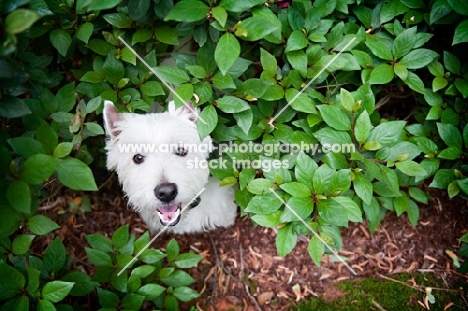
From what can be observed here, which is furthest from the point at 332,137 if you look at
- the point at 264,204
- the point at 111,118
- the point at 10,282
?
the point at 10,282

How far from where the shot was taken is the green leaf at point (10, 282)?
231cm

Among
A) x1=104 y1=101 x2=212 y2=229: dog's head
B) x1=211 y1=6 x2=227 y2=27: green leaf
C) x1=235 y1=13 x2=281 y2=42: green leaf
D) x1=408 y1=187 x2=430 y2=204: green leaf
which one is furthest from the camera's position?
x1=408 y1=187 x2=430 y2=204: green leaf

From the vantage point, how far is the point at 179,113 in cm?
279

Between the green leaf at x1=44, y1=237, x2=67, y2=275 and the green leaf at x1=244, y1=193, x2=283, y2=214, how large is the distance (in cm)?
132

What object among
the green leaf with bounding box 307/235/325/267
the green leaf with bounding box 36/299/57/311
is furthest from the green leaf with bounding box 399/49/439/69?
the green leaf with bounding box 36/299/57/311

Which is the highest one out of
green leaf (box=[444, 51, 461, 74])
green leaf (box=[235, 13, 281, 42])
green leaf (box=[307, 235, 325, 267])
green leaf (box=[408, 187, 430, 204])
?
green leaf (box=[235, 13, 281, 42])

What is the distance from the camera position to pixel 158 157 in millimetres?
2701

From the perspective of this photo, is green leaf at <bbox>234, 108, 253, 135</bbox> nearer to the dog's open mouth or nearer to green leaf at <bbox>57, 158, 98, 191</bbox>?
the dog's open mouth

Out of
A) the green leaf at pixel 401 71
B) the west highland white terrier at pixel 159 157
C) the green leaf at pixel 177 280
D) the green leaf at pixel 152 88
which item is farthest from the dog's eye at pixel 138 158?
the green leaf at pixel 401 71

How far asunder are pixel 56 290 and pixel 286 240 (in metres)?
1.47

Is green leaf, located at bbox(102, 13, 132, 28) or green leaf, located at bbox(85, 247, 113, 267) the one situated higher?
green leaf, located at bbox(102, 13, 132, 28)

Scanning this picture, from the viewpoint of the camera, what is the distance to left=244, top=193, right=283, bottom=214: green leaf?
8.14 feet

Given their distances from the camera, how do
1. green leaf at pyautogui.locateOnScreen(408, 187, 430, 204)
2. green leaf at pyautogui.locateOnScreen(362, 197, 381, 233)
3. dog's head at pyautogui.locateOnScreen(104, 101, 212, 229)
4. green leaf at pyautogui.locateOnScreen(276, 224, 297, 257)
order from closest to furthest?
1. green leaf at pyautogui.locateOnScreen(276, 224, 297, 257)
2. dog's head at pyautogui.locateOnScreen(104, 101, 212, 229)
3. green leaf at pyautogui.locateOnScreen(362, 197, 381, 233)
4. green leaf at pyautogui.locateOnScreen(408, 187, 430, 204)

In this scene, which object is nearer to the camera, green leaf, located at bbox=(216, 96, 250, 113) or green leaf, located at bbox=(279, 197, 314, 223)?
green leaf, located at bbox=(279, 197, 314, 223)
